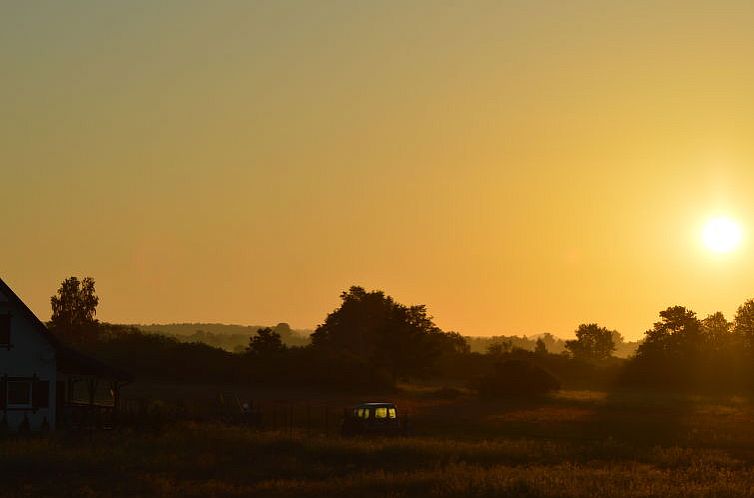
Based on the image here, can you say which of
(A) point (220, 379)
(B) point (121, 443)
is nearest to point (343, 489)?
(B) point (121, 443)

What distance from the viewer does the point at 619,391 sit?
104500 mm

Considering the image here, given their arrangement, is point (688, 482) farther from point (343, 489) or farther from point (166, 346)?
point (166, 346)

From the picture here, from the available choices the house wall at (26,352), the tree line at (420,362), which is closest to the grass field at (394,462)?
the house wall at (26,352)

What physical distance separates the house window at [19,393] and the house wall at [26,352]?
0.40 metres

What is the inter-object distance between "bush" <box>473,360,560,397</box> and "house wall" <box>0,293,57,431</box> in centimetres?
4578

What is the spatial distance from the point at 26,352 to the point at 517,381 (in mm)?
47555

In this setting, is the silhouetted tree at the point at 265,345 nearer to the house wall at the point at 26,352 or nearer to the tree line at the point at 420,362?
the tree line at the point at 420,362

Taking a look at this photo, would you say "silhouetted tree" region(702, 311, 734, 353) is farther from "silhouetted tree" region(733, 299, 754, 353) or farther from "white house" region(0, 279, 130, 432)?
"white house" region(0, 279, 130, 432)

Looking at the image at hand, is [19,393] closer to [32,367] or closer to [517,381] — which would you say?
[32,367]

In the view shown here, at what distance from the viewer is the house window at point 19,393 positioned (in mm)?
54844

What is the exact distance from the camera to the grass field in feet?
102

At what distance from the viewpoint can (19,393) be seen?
181ft

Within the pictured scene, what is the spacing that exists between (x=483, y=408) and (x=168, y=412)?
30.6 m

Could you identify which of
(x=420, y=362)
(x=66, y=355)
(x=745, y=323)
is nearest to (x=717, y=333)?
(x=745, y=323)
